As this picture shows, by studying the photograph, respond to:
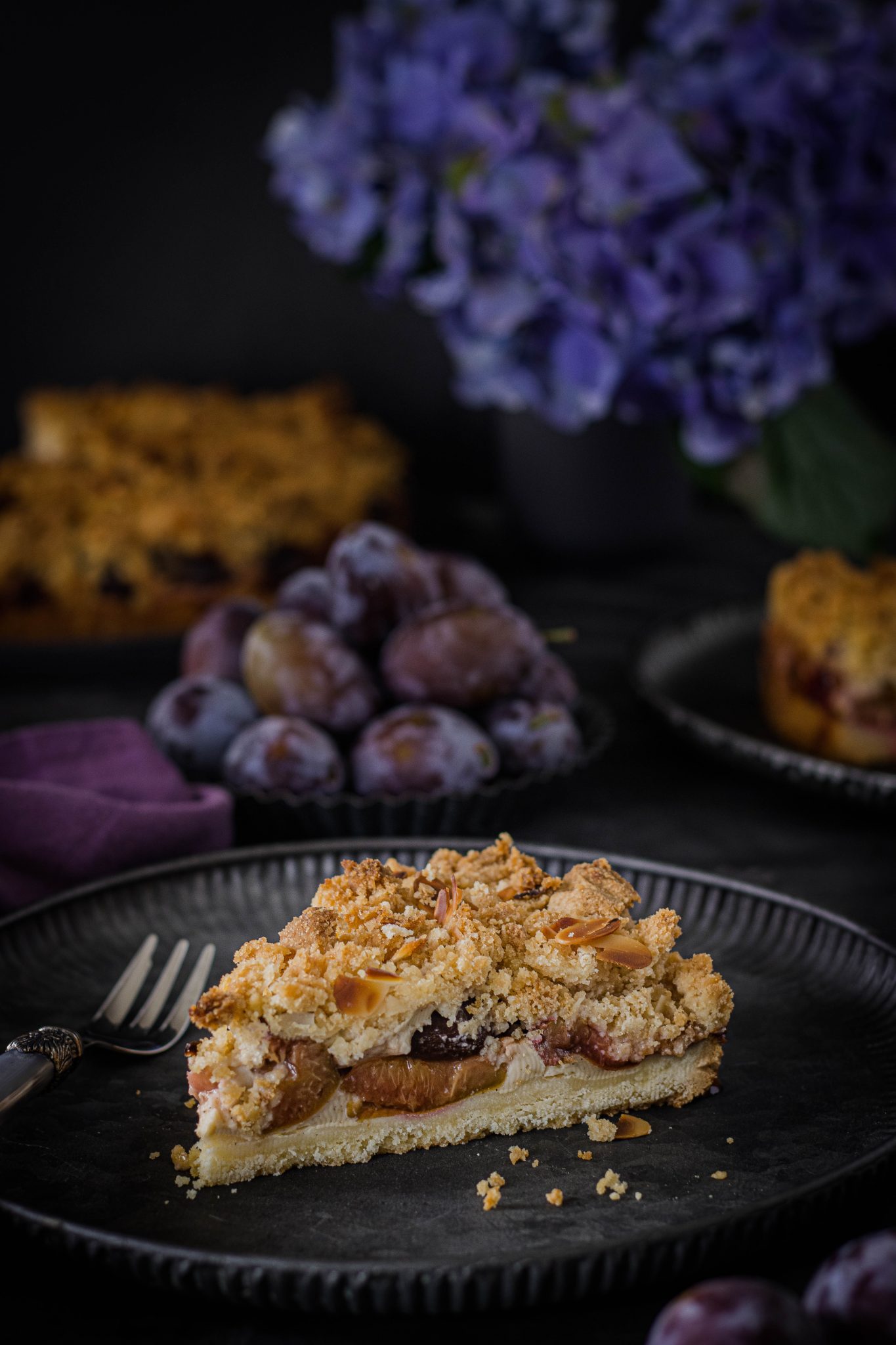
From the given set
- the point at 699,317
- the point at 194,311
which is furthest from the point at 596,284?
the point at 194,311

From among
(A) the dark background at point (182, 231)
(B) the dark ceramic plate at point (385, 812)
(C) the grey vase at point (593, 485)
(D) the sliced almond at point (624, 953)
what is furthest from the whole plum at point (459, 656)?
(A) the dark background at point (182, 231)

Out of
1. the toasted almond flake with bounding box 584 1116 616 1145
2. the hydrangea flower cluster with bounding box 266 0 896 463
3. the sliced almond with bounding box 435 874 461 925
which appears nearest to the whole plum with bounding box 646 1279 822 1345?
the toasted almond flake with bounding box 584 1116 616 1145

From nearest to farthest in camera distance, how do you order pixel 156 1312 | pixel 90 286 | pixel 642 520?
pixel 156 1312, pixel 642 520, pixel 90 286

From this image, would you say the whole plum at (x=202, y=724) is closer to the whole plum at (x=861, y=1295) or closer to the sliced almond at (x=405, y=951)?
the sliced almond at (x=405, y=951)

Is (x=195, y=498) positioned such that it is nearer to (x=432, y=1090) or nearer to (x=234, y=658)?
(x=234, y=658)

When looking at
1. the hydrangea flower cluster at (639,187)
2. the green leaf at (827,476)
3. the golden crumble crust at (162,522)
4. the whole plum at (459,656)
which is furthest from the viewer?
the golden crumble crust at (162,522)

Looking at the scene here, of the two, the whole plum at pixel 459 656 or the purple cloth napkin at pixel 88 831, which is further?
the whole plum at pixel 459 656

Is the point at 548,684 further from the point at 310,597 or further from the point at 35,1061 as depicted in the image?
the point at 35,1061

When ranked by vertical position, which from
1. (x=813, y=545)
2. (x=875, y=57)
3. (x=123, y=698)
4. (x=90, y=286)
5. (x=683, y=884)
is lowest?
(x=123, y=698)
